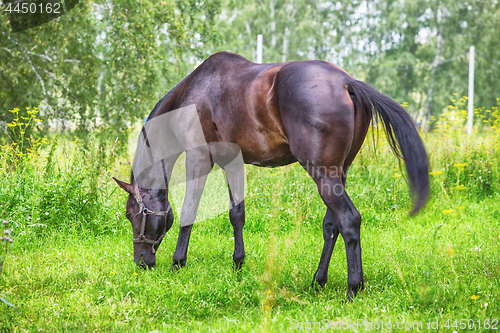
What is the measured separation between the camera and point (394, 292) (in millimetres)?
2924

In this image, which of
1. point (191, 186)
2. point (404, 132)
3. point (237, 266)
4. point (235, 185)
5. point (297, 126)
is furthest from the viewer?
A: point (235, 185)

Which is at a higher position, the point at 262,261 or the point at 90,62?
the point at 90,62

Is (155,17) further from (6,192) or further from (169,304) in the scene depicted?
(169,304)

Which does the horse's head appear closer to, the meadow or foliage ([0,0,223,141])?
the meadow

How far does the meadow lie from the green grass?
0.02 meters

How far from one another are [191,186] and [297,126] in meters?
1.35

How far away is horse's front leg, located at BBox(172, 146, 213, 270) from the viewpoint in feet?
11.5

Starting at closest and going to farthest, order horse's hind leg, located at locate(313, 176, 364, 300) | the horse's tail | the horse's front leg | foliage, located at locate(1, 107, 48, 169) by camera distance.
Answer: the horse's tail, horse's hind leg, located at locate(313, 176, 364, 300), the horse's front leg, foliage, located at locate(1, 107, 48, 169)

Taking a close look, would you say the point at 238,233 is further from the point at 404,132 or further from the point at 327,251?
the point at 404,132

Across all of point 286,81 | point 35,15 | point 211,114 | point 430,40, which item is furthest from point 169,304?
point 430,40

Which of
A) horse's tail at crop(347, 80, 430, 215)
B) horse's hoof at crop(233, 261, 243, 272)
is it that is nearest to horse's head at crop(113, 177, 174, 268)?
horse's hoof at crop(233, 261, 243, 272)

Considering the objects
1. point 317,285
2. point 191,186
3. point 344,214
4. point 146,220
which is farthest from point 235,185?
point 344,214

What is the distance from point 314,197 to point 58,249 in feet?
11.5

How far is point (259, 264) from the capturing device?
365cm
